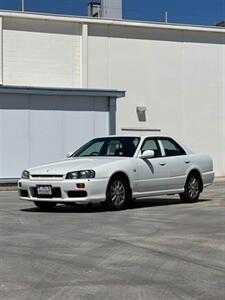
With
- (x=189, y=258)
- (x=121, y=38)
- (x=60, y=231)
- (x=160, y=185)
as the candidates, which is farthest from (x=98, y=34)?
(x=189, y=258)

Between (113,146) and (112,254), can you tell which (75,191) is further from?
(112,254)

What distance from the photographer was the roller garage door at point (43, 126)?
22312 millimetres

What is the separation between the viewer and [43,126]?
22844 millimetres

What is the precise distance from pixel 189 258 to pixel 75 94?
1567 cm

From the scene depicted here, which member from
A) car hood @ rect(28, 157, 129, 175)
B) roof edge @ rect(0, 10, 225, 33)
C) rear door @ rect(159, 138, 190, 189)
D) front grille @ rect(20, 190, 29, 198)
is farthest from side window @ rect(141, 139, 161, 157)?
roof edge @ rect(0, 10, 225, 33)

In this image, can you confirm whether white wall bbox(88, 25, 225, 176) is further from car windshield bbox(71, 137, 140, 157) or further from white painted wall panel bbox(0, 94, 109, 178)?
car windshield bbox(71, 137, 140, 157)

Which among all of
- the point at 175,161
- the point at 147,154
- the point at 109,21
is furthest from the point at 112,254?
the point at 109,21

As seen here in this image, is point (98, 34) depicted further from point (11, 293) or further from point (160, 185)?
point (11, 293)

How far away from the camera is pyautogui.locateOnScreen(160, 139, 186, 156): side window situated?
48.2 ft

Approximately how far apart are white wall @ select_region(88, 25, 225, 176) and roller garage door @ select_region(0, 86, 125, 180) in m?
2.63

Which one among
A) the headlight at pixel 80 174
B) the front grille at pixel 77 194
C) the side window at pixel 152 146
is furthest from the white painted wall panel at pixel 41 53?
the front grille at pixel 77 194

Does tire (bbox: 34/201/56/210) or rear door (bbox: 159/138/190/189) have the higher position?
rear door (bbox: 159/138/190/189)

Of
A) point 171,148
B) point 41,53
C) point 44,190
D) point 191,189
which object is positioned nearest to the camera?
point 44,190

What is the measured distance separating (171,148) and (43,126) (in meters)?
8.84
